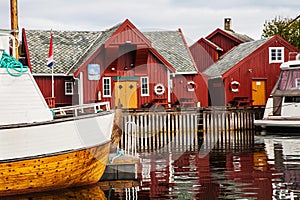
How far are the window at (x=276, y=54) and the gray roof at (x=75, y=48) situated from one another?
20.3ft

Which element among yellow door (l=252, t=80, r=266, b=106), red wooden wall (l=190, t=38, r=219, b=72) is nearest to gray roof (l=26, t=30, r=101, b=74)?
yellow door (l=252, t=80, r=266, b=106)

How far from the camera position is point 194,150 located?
2678cm

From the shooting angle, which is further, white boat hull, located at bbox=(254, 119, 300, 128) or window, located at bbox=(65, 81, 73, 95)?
window, located at bbox=(65, 81, 73, 95)

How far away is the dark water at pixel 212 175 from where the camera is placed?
15434 millimetres

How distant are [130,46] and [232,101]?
971cm

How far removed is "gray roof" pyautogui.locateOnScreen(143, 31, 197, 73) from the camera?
41.3m

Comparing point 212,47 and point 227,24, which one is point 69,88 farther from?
point 227,24

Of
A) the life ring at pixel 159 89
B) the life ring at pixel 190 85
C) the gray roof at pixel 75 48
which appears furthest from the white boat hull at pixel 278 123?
the gray roof at pixel 75 48

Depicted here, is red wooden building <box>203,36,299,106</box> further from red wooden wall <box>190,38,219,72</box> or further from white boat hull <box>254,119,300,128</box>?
red wooden wall <box>190,38,219,72</box>

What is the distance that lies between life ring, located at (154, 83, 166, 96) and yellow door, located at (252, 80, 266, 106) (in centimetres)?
832

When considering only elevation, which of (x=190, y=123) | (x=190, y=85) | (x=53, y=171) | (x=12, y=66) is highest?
(x=12, y=66)

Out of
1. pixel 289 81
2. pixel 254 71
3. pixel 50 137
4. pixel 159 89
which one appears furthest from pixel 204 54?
pixel 50 137

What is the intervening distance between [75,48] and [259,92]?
14.0m

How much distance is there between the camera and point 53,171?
16.0 metres
